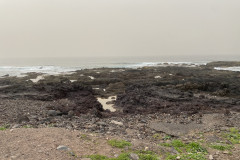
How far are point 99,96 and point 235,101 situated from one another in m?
12.5

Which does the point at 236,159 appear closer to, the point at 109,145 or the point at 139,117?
the point at 109,145

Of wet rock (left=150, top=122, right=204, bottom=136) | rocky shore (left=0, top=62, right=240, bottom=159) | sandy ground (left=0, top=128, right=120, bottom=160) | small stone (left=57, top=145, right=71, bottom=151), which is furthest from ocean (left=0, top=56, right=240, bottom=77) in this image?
small stone (left=57, top=145, right=71, bottom=151)

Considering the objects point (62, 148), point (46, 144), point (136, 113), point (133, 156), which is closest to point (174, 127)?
point (136, 113)

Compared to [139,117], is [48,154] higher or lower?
higher

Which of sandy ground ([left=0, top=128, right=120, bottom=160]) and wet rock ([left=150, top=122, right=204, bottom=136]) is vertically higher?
sandy ground ([left=0, top=128, right=120, bottom=160])

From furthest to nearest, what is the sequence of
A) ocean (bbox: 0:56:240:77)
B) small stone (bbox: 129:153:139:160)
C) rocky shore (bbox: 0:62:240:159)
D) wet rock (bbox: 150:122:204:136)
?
ocean (bbox: 0:56:240:77) < wet rock (bbox: 150:122:204:136) < rocky shore (bbox: 0:62:240:159) < small stone (bbox: 129:153:139:160)

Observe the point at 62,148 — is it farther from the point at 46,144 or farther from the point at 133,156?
the point at 133,156

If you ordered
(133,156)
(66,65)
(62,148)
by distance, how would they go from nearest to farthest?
(133,156) → (62,148) → (66,65)

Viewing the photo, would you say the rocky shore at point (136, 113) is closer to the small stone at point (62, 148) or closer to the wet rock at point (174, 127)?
the wet rock at point (174, 127)

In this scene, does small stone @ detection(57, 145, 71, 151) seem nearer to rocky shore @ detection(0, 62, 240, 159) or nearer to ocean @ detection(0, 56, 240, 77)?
rocky shore @ detection(0, 62, 240, 159)

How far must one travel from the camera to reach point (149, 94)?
19.1 metres

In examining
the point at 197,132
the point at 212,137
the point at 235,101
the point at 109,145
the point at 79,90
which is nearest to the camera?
the point at 109,145

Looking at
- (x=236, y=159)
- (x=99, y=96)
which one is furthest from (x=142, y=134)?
(x=99, y=96)

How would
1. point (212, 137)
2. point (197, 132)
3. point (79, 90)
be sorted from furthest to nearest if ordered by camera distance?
point (79, 90) < point (197, 132) < point (212, 137)
